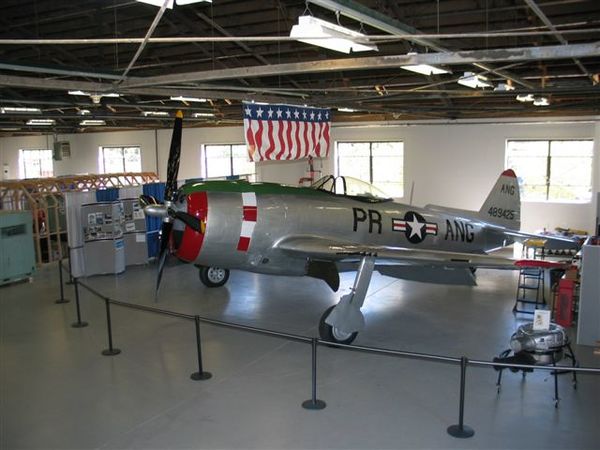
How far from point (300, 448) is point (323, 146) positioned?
682 centimetres

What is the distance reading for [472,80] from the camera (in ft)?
28.4

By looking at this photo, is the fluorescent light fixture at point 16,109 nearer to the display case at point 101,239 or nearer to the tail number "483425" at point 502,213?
the display case at point 101,239

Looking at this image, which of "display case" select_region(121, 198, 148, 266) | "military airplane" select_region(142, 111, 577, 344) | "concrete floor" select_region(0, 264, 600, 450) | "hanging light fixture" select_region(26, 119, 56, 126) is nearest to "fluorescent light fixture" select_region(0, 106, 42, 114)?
"display case" select_region(121, 198, 148, 266)

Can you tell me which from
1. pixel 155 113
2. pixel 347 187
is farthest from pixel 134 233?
pixel 347 187

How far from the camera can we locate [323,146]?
10.6 metres

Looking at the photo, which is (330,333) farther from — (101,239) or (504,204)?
(101,239)

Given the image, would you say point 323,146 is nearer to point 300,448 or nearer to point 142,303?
point 142,303

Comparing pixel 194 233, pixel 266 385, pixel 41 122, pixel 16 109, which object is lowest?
pixel 266 385

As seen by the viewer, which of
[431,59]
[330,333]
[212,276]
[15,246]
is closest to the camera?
[431,59]

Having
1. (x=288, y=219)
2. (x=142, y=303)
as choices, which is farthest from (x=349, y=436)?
(x=142, y=303)

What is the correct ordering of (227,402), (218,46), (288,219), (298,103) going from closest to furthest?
(227,402)
(288,219)
(218,46)
(298,103)

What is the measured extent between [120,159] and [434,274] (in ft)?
63.7

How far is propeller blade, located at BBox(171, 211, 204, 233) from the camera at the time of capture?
745cm

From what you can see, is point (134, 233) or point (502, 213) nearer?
point (502, 213)
